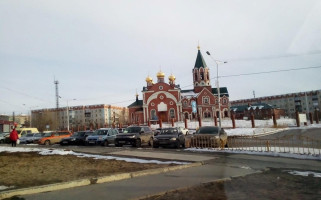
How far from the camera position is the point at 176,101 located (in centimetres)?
7312

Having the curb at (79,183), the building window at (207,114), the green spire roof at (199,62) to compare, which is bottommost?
the curb at (79,183)

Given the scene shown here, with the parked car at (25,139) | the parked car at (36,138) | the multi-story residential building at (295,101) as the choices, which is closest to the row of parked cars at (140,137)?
the parked car at (36,138)

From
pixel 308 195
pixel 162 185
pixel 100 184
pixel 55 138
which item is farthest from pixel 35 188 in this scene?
pixel 55 138

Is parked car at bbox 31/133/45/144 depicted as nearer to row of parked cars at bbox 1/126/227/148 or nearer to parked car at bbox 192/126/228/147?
row of parked cars at bbox 1/126/227/148

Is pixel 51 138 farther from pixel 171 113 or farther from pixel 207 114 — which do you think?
pixel 207 114

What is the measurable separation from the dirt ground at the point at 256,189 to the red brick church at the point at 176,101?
59.8 metres

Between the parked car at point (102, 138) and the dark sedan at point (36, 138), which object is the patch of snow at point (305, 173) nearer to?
the parked car at point (102, 138)

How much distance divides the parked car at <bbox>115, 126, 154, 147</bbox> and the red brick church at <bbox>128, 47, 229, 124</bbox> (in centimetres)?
4455

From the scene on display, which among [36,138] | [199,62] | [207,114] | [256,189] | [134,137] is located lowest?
[256,189]

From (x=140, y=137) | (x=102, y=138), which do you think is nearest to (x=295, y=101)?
(x=102, y=138)

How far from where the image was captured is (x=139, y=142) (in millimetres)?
23234

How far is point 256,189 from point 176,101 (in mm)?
Answer: 65177

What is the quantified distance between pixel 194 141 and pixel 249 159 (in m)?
6.27

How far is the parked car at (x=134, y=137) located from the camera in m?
23.0
